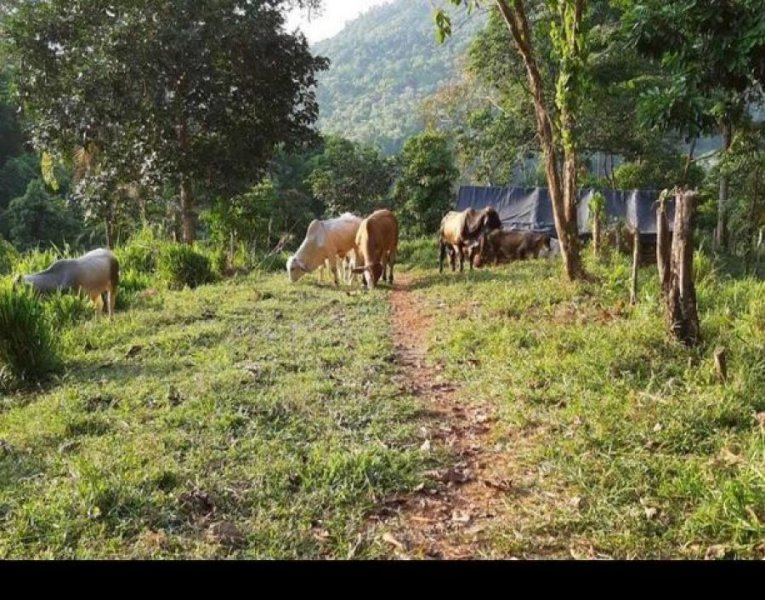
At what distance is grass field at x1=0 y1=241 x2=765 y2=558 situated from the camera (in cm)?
288

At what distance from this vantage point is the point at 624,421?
3918mm

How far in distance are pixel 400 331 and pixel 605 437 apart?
370 centimetres

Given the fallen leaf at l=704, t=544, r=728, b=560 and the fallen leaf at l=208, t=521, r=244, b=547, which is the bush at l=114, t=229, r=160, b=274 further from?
the fallen leaf at l=704, t=544, r=728, b=560

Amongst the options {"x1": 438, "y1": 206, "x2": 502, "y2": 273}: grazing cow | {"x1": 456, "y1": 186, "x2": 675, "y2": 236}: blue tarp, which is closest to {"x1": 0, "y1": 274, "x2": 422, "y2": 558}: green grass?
{"x1": 438, "y1": 206, "x2": 502, "y2": 273}: grazing cow

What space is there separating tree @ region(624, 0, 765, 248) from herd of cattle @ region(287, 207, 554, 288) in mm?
4667

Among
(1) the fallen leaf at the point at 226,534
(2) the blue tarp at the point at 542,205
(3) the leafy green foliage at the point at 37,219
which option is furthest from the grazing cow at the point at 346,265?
(3) the leafy green foliage at the point at 37,219

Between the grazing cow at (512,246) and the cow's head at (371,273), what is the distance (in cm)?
352

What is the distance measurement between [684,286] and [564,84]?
331cm

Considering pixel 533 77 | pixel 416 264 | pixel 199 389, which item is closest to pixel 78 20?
pixel 416 264

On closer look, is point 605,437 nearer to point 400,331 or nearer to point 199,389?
point 199,389

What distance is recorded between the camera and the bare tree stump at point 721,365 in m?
4.41

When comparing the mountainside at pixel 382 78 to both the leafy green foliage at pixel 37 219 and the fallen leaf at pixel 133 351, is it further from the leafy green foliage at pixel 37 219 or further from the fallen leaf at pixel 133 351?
the fallen leaf at pixel 133 351

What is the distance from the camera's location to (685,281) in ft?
17.0

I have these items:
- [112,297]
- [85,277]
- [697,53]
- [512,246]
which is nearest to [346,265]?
[512,246]
